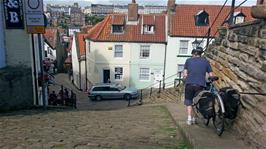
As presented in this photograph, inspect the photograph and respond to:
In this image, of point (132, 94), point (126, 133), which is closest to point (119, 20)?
point (132, 94)

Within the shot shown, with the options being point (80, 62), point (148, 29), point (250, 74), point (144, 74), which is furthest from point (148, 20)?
point (250, 74)

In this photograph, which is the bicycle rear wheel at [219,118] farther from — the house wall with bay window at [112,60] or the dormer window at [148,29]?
the dormer window at [148,29]

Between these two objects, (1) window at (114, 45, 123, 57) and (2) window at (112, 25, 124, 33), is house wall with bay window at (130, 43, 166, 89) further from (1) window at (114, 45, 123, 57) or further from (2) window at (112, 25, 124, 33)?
(2) window at (112, 25, 124, 33)

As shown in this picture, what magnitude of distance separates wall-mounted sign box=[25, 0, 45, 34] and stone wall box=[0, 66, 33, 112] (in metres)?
1.55

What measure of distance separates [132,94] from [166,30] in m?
7.89

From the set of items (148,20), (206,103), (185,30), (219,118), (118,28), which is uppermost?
(148,20)

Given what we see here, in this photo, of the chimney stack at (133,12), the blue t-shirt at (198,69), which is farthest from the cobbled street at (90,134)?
the chimney stack at (133,12)

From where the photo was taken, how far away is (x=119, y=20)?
105 feet

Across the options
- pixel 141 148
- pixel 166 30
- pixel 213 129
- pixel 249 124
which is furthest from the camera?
pixel 166 30

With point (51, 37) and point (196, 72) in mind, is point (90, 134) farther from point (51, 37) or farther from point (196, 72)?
point (51, 37)

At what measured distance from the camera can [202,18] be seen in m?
31.3

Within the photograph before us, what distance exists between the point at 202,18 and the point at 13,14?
2236 cm

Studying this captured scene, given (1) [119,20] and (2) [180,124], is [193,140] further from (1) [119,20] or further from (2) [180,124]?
(1) [119,20]

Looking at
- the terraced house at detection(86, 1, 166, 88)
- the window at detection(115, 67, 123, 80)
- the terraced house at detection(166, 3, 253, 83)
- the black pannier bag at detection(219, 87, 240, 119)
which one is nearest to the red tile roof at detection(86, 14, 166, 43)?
the terraced house at detection(86, 1, 166, 88)
